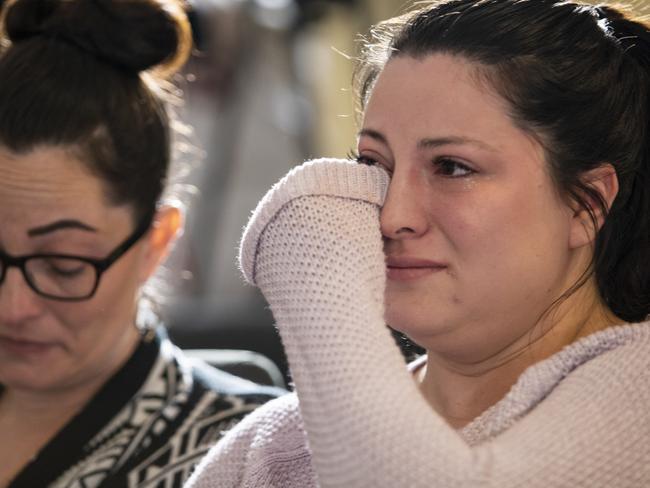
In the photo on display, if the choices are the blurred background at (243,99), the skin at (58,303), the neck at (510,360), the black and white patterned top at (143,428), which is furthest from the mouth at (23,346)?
the blurred background at (243,99)

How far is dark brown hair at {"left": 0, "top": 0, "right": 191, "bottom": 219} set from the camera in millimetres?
1641

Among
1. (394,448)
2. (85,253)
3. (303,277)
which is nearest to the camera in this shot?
(394,448)

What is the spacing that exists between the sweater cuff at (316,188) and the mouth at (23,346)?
1.70 ft

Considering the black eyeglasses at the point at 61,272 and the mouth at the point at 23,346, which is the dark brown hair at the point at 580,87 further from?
the mouth at the point at 23,346

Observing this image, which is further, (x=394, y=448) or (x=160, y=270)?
(x=160, y=270)

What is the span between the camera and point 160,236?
175cm

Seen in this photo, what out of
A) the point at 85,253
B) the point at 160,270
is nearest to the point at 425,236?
the point at 85,253

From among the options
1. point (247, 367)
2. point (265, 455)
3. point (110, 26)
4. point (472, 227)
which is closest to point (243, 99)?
point (247, 367)

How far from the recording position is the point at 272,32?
3.24 m

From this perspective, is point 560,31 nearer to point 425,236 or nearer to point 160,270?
point 425,236

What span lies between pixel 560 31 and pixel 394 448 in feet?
1.69

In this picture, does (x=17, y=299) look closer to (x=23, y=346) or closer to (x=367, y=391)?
(x=23, y=346)

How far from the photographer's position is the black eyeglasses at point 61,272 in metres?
1.60

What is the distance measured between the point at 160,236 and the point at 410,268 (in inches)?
24.3
